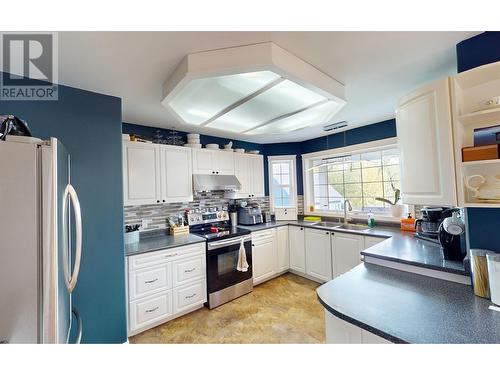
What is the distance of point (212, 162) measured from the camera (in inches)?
120

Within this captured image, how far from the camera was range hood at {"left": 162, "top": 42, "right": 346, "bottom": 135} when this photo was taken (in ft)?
3.97

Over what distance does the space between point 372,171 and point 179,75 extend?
3144 millimetres

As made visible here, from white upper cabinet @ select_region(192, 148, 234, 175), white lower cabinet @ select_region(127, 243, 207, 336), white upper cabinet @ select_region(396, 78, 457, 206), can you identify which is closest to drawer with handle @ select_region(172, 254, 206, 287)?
white lower cabinet @ select_region(127, 243, 207, 336)

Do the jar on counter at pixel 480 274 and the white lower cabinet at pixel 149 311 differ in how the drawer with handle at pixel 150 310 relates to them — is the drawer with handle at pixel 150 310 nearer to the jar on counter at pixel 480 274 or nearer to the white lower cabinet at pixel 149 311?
the white lower cabinet at pixel 149 311

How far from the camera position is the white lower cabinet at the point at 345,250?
2576 mm

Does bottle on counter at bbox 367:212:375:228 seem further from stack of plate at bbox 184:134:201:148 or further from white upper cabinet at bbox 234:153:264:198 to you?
stack of plate at bbox 184:134:201:148

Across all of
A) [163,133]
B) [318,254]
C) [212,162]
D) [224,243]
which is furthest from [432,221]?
[163,133]

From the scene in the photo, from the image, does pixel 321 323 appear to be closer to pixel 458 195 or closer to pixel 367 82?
pixel 458 195

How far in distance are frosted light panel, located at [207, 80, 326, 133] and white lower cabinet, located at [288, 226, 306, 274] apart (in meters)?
1.99

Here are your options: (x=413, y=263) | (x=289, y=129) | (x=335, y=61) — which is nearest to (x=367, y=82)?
(x=335, y=61)

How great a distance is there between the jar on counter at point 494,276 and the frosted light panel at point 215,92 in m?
1.58
